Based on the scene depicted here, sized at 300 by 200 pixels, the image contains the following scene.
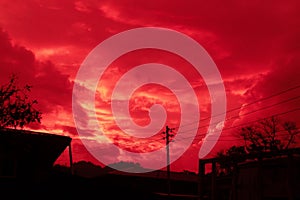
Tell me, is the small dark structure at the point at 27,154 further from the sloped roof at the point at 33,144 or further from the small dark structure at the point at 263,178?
the small dark structure at the point at 263,178

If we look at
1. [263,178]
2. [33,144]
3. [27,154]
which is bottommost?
[263,178]

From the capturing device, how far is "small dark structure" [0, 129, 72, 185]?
2439cm

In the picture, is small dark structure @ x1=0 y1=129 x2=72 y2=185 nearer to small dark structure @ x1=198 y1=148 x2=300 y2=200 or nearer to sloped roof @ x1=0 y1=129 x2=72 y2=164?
sloped roof @ x1=0 y1=129 x2=72 y2=164

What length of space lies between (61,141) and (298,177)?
17.8 m

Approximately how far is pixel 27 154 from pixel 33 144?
0.78m

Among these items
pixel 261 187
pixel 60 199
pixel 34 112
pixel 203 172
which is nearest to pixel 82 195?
pixel 60 199

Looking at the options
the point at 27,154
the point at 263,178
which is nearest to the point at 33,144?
the point at 27,154

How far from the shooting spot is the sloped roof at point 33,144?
24483 millimetres

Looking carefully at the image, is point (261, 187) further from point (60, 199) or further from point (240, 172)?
point (60, 199)

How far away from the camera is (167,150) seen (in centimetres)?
5400

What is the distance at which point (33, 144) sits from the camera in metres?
25.8

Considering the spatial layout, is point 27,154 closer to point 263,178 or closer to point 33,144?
point 33,144

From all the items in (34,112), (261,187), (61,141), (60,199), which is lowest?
(60,199)

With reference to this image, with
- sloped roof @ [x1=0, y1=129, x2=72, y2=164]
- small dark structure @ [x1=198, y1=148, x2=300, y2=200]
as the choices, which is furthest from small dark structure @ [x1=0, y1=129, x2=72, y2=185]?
small dark structure @ [x1=198, y1=148, x2=300, y2=200]
